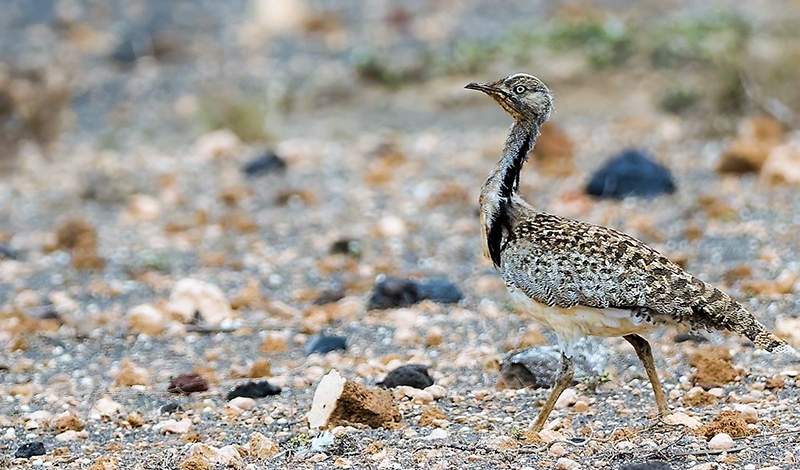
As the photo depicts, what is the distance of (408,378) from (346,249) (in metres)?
3.51

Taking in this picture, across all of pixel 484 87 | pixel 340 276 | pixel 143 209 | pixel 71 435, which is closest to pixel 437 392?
pixel 484 87

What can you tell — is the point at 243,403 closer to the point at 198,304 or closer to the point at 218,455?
the point at 218,455

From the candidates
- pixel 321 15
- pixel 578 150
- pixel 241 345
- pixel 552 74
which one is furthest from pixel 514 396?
pixel 321 15

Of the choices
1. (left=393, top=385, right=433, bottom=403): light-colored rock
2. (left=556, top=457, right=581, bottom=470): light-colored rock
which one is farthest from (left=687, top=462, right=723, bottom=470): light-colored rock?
(left=393, top=385, right=433, bottom=403): light-colored rock

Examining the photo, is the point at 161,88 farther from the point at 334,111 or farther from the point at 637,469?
the point at 637,469

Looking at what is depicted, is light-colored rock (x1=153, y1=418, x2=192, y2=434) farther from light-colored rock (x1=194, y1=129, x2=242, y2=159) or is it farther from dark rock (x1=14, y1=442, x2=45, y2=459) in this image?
light-colored rock (x1=194, y1=129, x2=242, y2=159)

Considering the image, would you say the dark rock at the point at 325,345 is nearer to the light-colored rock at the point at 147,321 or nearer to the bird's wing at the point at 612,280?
the light-colored rock at the point at 147,321

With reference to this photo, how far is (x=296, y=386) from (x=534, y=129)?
70.5 inches

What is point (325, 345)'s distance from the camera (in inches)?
286

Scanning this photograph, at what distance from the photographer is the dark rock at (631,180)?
35.3 feet

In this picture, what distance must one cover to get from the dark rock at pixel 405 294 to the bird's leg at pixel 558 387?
8.52ft

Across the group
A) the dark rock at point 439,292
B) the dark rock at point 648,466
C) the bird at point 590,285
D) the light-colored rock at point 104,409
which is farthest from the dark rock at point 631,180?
the dark rock at point 648,466

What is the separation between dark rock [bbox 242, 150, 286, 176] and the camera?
493 inches

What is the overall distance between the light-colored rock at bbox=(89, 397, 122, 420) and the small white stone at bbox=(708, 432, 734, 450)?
2.85 metres
